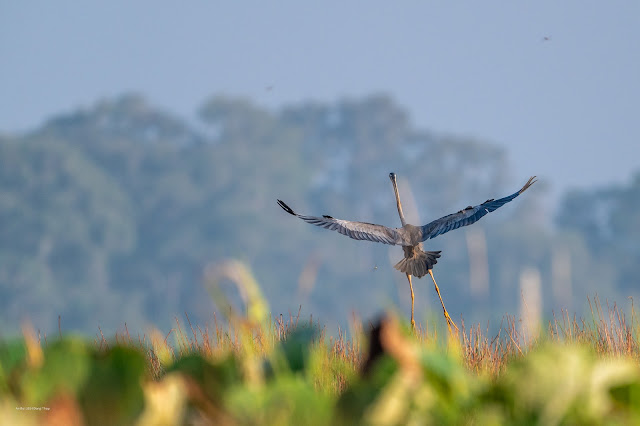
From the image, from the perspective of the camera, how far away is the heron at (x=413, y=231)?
6.80m

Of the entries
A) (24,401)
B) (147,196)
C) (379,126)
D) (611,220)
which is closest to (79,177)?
(147,196)

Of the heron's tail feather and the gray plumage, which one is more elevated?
the gray plumage

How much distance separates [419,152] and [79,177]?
28525 millimetres

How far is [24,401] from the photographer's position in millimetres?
3822

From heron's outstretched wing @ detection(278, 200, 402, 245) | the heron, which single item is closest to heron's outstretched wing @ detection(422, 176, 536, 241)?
the heron

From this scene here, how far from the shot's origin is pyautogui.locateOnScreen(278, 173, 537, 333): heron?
22.3ft

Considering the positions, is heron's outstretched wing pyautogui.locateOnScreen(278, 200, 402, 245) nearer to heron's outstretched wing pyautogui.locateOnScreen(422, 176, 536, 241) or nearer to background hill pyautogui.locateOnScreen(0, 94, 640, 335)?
heron's outstretched wing pyautogui.locateOnScreen(422, 176, 536, 241)

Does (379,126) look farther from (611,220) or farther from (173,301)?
(173,301)

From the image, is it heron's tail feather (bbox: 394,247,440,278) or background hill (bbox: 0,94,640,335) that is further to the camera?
background hill (bbox: 0,94,640,335)

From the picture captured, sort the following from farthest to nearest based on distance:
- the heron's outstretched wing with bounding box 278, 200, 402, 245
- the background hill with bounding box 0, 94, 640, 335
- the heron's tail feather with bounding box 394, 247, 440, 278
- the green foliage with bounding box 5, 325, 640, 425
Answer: the background hill with bounding box 0, 94, 640, 335
the heron's tail feather with bounding box 394, 247, 440, 278
the heron's outstretched wing with bounding box 278, 200, 402, 245
the green foliage with bounding box 5, 325, 640, 425

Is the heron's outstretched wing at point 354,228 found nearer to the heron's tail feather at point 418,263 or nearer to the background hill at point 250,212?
the heron's tail feather at point 418,263

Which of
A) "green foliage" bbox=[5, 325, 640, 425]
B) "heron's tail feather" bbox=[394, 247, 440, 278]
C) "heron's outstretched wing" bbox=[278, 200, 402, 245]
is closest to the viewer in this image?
"green foliage" bbox=[5, 325, 640, 425]

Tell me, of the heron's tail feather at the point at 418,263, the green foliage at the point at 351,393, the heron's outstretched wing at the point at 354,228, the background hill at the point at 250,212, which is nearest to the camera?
the green foliage at the point at 351,393

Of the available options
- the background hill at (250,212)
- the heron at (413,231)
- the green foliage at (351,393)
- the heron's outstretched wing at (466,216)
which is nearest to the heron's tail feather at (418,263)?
the heron at (413,231)
